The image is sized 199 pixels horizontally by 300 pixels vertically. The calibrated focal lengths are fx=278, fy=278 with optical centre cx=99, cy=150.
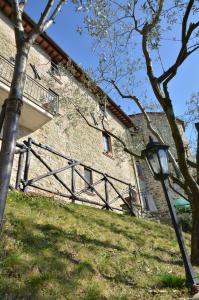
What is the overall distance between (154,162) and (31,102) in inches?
302

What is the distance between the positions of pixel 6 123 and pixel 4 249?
7.21 feet

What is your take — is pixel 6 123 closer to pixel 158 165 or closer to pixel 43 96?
pixel 158 165

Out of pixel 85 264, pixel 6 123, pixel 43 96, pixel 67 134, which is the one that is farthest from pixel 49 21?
pixel 67 134

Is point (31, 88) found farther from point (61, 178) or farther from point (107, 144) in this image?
point (107, 144)

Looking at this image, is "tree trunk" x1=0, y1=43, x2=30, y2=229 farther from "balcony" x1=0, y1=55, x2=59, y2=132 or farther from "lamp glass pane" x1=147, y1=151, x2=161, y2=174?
"balcony" x1=0, y1=55, x2=59, y2=132

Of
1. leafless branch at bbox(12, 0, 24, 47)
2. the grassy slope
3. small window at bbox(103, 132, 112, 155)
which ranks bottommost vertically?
the grassy slope

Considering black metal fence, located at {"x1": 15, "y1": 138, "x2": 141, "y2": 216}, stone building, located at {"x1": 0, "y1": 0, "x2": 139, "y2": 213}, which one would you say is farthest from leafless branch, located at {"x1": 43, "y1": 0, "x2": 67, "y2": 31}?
stone building, located at {"x1": 0, "y1": 0, "x2": 139, "y2": 213}

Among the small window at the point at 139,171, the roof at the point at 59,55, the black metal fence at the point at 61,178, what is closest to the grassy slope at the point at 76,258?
the black metal fence at the point at 61,178

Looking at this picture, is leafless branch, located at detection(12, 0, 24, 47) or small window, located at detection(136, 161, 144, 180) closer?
leafless branch, located at detection(12, 0, 24, 47)

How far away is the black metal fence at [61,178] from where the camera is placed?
6.55 meters

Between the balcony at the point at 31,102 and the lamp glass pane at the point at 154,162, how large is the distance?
7.19 metres

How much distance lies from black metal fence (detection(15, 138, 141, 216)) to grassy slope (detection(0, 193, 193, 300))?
0.59m

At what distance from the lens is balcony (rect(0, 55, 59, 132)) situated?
10992 mm

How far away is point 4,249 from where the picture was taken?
3594 millimetres
